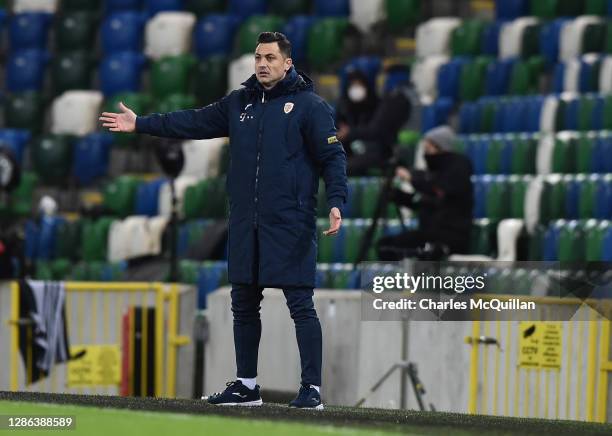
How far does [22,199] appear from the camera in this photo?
17.3 meters

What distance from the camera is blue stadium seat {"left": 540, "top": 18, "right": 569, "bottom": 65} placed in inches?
609

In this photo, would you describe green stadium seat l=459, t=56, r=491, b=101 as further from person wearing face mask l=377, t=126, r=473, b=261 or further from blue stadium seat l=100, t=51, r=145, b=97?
blue stadium seat l=100, t=51, r=145, b=97

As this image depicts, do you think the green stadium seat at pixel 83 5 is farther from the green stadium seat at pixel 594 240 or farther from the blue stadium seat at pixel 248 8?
the green stadium seat at pixel 594 240

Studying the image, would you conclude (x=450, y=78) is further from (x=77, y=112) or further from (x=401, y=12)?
(x=77, y=112)

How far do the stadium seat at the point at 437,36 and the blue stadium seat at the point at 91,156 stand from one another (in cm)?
347

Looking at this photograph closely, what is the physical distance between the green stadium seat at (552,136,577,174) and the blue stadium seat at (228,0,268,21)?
551cm

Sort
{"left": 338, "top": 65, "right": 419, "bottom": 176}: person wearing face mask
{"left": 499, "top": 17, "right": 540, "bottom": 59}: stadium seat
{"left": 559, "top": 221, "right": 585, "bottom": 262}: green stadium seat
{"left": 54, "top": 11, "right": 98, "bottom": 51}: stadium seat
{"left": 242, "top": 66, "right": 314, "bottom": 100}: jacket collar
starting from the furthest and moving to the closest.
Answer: {"left": 54, "top": 11, "right": 98, "bottom": 51}: stadium seat
{"left": 499, "top": 17, "right": 540, "bottom": 59}: stadium seat
{"left": 338, "top": 65, "right": 419, "bottom": 176}: person wearing face mask
{"left": 559, "top": 221, "right": 585, "bottom": 262}: green stadium seat
{"left": 242, "top": 66, "right": 314, "bottom": 100}: jacket collar

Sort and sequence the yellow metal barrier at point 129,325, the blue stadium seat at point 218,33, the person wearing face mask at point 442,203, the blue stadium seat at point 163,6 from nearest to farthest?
the yellow metal barrier at point 129,325, the person wearing face mask at point 442,203, the blue stadium seat at point 218,33, the blue stadium seat at point 163,6

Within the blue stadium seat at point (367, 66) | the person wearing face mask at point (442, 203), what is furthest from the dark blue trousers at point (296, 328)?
the blue stadium seat at point (367, 66)

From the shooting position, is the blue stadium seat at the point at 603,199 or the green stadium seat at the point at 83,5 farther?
the green stadium seat at the point at 83,5

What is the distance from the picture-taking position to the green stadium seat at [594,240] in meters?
12.3

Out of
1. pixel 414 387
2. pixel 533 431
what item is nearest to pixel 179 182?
pixel 414 387

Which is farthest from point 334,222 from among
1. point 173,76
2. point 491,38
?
point 173,76

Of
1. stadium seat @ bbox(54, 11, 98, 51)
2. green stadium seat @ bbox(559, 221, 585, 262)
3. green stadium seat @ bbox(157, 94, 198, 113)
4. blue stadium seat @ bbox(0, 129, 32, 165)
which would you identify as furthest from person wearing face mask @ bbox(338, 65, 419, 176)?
stadium seat @ bbox(54, 11, 98, 51)
